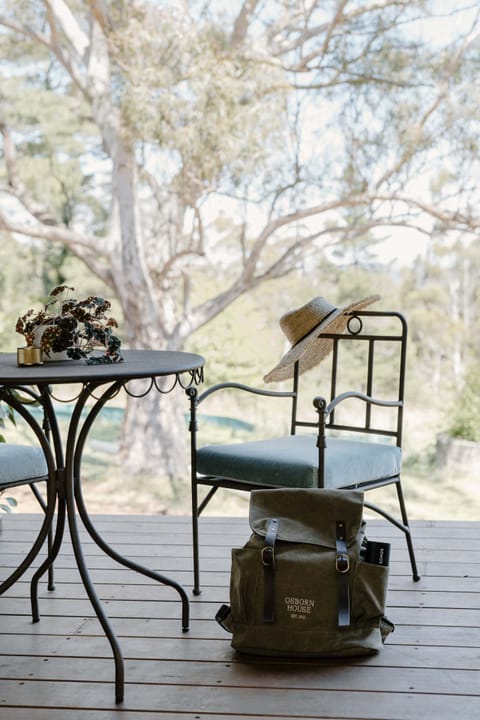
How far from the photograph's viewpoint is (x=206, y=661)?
1765mm

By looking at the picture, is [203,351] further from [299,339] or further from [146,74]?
[299,339]

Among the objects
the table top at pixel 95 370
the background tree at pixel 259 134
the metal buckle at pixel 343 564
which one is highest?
the background tree at pixel 259 134

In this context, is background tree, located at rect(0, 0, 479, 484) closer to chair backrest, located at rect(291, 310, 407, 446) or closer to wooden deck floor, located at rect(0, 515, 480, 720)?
chair backrest, located at rect(291, 310, 407, 446)

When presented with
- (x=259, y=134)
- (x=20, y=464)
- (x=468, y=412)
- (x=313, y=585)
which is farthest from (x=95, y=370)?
(x=468, y=412)

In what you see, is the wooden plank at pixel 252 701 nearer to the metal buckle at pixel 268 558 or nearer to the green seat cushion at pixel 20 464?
the metal buckle at pixel 268 558

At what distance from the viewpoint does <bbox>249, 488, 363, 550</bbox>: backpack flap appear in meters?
1.80

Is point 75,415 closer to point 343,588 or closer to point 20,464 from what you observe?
point 20,464

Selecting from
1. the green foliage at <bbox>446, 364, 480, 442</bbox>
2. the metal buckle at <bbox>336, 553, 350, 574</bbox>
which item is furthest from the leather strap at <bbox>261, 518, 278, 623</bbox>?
the green foliage at <bbox>446, 364, 480, 442</bbox>

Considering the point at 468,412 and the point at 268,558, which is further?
the point at 468,412

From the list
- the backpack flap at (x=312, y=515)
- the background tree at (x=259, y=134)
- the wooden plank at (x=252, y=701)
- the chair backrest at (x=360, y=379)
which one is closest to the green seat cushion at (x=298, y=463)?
the backpack flap at (x=312, y=515)

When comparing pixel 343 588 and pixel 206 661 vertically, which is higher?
pixel 343 588

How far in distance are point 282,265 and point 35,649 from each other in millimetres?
5636

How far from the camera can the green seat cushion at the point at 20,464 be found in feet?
6.47

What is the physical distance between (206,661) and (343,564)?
346 mm
